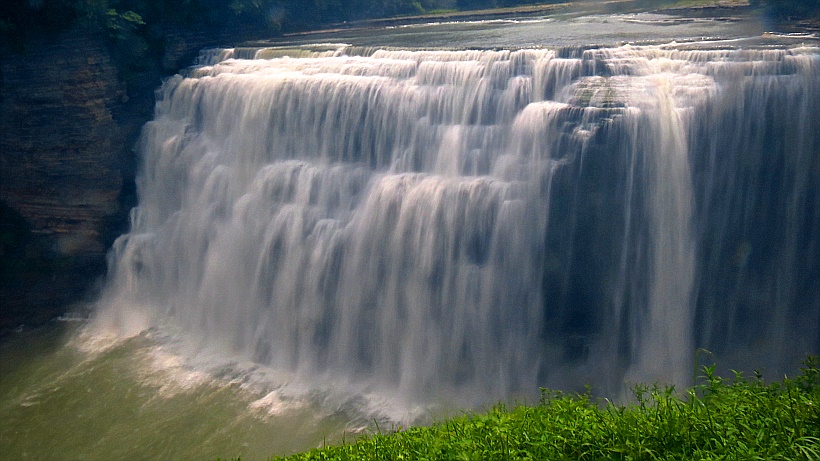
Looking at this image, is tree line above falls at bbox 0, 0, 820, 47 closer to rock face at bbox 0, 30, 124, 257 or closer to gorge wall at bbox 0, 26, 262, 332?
gorge wall at bbox 0, 26, 262, 332

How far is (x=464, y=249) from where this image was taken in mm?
12797

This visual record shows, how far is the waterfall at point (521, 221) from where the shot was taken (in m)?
11.7

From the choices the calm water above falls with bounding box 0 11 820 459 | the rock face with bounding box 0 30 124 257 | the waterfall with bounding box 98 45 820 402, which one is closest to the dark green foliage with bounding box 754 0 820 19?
the calm water above falls with bounding box 0 11 820 459

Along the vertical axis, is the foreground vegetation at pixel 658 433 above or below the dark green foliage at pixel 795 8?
below

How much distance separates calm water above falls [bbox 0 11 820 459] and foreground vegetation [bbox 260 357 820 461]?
521 cm

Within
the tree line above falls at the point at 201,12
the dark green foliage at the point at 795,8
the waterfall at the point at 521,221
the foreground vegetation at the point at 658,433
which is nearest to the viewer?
the foreground vegetation at the point at 658,433

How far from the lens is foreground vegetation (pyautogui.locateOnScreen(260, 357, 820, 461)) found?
552 centimetres

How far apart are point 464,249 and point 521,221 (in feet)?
3.68

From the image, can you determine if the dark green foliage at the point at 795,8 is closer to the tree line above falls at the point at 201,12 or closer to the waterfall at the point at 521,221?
the tree line above falls at the point at 201,12

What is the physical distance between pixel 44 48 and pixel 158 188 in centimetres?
396

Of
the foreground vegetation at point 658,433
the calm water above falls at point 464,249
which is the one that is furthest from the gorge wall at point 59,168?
the foreground vegetation at point 658,433

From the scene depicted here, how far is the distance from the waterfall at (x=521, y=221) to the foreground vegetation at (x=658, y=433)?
519cm

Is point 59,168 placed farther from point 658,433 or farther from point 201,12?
point 658,433

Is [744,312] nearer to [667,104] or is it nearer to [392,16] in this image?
[667,104]
